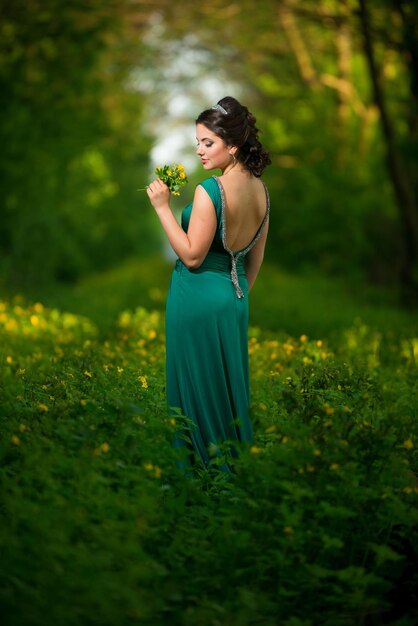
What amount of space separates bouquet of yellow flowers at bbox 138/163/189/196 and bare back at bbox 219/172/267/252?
0.24m

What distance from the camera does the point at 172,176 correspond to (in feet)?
17.4

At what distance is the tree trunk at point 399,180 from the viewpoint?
14.4m

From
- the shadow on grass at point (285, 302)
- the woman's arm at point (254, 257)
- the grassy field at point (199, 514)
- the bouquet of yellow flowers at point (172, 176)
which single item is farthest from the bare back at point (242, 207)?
the shadow on grass at point (285, 302)

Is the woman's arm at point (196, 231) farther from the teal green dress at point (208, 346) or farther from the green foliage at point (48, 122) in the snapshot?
the green foliage at point (48, 122)

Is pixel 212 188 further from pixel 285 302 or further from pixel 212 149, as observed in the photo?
pixel 285 302

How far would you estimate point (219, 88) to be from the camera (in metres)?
30.5

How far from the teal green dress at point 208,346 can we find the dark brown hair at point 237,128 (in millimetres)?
364

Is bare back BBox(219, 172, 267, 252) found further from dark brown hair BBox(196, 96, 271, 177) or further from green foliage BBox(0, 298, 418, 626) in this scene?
green foliage BBox(0, 298, 418, 626)

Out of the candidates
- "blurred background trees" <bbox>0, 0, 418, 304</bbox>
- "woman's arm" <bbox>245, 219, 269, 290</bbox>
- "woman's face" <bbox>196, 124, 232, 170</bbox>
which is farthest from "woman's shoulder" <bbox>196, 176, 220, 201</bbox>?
"blurred background trees" <bbox>0, 0, 418, 304</bbox>

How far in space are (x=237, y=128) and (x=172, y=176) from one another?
0.48 metres

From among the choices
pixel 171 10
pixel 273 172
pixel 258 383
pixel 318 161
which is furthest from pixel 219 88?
pixel 258 383

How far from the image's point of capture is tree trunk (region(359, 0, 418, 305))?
47.2 feet

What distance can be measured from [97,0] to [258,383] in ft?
36.9

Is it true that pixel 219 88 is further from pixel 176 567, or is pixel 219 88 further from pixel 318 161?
pixel 176 567
